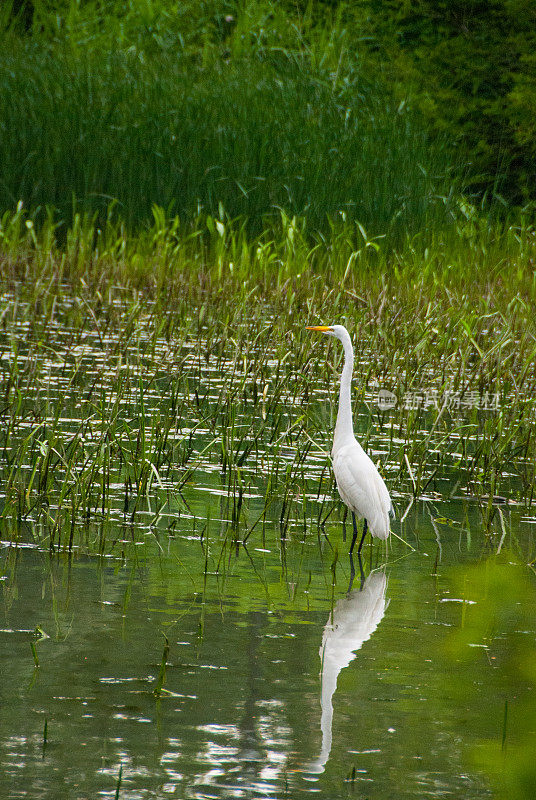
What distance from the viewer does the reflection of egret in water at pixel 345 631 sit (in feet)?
11.8

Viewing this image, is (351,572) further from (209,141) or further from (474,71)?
(474,71)

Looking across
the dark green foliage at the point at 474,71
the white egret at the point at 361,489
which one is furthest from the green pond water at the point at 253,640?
the dark green foliage at the point at 474,71

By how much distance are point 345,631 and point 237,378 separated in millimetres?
4261

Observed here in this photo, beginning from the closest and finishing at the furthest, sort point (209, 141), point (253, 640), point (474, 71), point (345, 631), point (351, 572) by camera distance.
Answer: point (253, 640)
point (345, 631)
point (351, 572)
point (209, 141)
point (474, 71)

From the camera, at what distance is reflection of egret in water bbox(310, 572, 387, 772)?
3609 millimetres

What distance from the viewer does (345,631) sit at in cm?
436

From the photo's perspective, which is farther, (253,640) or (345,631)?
(345,631)

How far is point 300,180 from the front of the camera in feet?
45.0

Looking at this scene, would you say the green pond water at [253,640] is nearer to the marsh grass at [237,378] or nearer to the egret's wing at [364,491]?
the marsh grass at [237,378]

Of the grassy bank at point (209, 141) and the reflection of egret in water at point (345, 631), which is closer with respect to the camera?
the reflection of egret in water at point (345, 631)

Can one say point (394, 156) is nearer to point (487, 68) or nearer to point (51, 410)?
point (487, 68)

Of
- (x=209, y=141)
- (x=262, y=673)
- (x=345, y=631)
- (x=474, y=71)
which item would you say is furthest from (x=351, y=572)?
(x=474, y=71)

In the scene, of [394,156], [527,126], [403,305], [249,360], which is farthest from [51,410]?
[527,126]

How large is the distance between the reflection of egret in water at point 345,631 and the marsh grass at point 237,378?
62cm
